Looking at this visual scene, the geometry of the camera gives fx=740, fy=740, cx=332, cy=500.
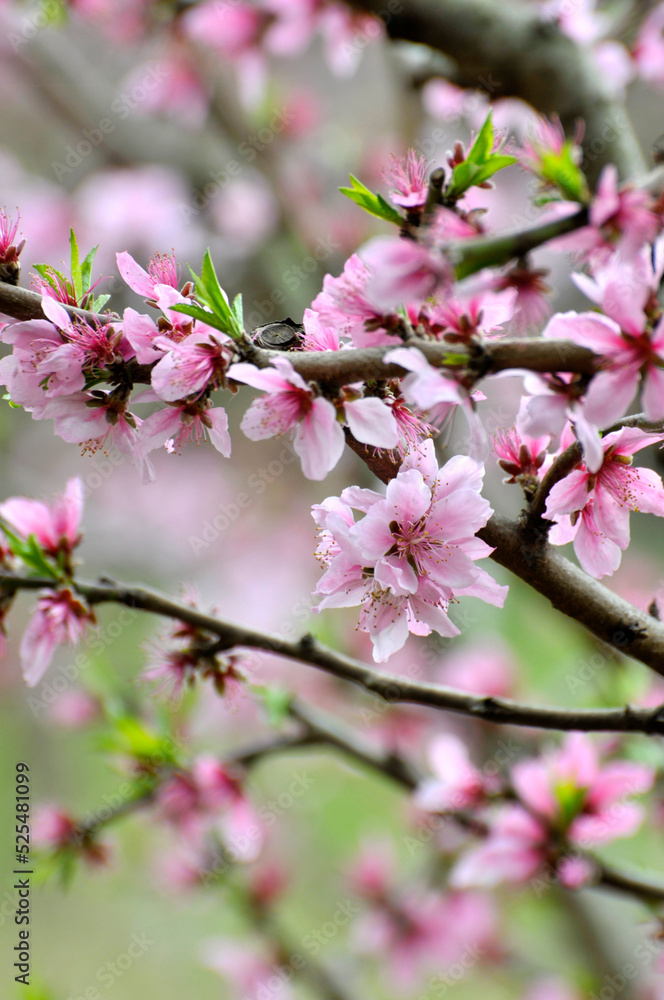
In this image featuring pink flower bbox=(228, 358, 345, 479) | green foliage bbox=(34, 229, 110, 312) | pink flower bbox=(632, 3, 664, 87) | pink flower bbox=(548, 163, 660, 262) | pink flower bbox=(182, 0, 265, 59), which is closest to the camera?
pink flower bbox=(548, 163, 660, 262)

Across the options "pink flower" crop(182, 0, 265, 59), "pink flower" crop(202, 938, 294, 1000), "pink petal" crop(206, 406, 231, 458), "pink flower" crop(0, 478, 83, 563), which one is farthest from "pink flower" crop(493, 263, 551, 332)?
"pink flower" crop(182, 0, 265, 59)

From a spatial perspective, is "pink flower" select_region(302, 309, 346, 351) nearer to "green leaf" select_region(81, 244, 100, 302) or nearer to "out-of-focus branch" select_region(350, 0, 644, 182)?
"green leaf" select_region(81, 244, 100, 302)

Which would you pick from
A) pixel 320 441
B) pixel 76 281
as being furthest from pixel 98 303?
pixel 320 441

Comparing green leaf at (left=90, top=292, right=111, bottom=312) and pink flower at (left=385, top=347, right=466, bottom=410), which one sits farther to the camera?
green leaf at (left=90, top=292, right=111, bottom=312)

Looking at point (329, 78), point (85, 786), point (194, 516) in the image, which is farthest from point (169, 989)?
point (329, 78)

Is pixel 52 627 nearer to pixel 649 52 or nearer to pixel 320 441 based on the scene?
pixel 320 441

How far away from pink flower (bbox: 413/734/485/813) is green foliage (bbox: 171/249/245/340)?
82 centimetres

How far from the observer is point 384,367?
553 millimetres

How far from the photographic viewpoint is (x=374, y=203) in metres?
0.57

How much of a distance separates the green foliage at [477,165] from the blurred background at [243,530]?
590 millimetres

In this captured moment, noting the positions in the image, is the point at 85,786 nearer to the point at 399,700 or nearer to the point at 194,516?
the point at 194,516

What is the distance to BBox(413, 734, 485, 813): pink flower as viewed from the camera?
113 centimetres

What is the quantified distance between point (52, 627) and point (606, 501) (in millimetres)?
560

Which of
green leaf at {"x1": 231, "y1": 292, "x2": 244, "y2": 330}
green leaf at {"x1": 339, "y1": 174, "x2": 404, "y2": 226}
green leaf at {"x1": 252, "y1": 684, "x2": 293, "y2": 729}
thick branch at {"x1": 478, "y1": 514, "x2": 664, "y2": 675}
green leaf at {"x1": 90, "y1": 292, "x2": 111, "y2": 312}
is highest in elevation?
green leaf at {"x1": 339, "y1": 174, "x2": 404, "y2": 226}
